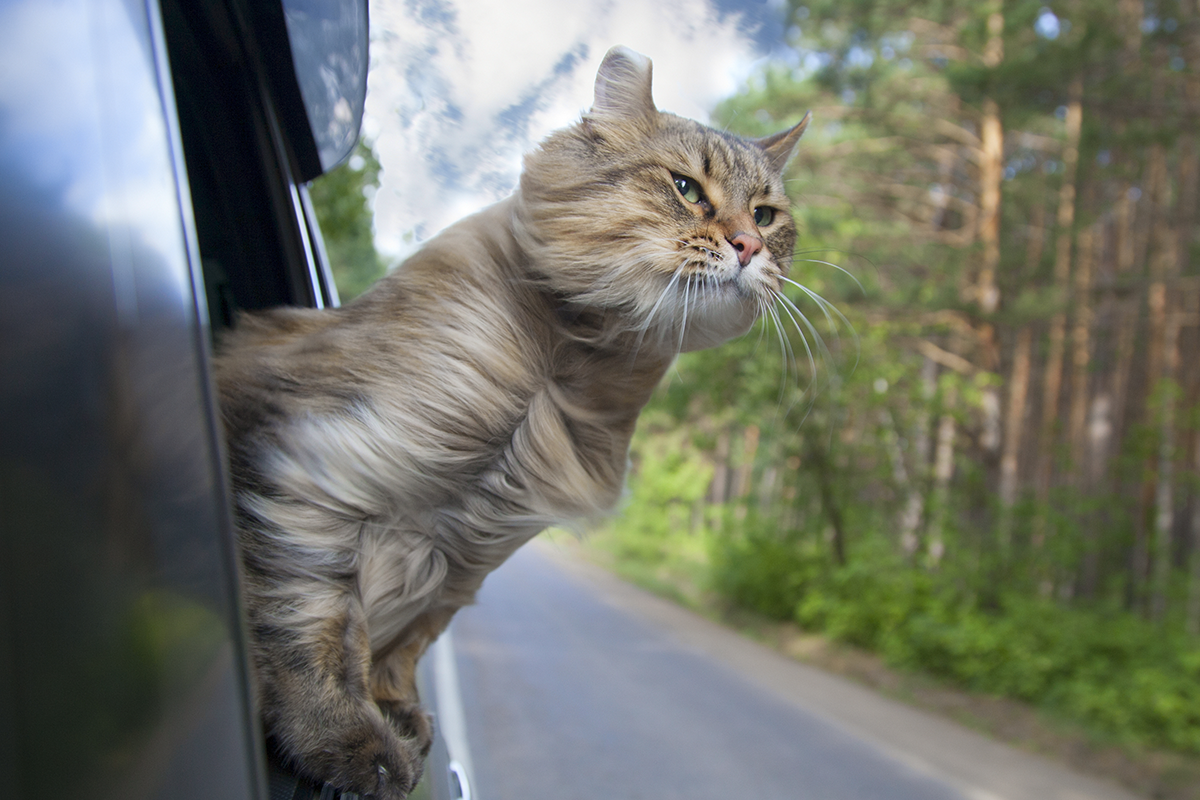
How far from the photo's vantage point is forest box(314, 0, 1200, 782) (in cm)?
859

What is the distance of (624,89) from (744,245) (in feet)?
1.06

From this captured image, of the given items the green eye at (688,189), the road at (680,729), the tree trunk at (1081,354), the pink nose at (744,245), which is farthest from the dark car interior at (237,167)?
the tree trunk at (1081,354)

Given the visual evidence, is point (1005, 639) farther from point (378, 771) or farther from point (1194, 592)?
point (378, 771)

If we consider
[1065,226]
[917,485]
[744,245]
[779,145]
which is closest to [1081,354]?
[1065,226]

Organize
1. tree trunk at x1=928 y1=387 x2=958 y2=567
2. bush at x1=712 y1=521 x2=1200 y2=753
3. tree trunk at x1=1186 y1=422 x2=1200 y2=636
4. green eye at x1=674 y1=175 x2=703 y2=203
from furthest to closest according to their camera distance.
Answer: tree trunk at x1=928 y1=387 x2=958 y2=567
tree trunk at x1=1186 y1=422 x2=1200 y2=636
bush at x1=712 y1=521 x2=1200 y2=753
green eye at x1=674 y1=175 x2=703 y2=203

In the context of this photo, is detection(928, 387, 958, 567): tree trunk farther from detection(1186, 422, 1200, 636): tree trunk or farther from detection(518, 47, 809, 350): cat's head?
detection(518, 47, 809, 350): cat's head

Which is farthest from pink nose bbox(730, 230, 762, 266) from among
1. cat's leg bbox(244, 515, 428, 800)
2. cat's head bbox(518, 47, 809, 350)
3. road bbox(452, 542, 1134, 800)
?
road bbox(452, 542, 1134, 800)

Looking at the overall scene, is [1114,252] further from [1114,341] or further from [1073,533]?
[1073,533]

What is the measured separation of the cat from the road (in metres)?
2.48

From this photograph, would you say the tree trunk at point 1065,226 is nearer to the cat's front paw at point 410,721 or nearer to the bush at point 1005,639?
the bush at point 1005,639

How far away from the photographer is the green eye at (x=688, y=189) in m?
1.37

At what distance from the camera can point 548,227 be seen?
127 cm

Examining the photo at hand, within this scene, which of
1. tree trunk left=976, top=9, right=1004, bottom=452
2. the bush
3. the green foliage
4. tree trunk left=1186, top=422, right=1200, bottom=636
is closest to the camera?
the green foliage

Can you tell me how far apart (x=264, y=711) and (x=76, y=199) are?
71 cm
